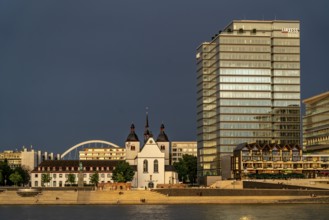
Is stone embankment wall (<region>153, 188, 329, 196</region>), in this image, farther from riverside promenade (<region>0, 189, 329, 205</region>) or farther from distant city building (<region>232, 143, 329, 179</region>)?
distant city building (<region>232, 143, 329, 179</region>)

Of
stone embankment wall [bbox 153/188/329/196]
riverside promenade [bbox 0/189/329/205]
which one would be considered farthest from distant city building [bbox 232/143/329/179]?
riverside promenade [bbox 0/189/329/205]

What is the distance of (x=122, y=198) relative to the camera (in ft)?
530

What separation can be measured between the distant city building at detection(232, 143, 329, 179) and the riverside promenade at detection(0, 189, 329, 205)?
36408 mm

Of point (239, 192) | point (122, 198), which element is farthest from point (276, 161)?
point (122, 198)

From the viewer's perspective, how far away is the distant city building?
646ft

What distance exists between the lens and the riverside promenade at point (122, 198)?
158 metres

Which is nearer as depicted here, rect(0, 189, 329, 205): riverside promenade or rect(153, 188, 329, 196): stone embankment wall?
rect(0, 189, 329, 205): riverside promenade

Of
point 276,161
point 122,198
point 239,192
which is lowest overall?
point 122,198

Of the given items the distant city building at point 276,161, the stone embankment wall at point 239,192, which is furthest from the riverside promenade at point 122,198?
the distant city building at point 276,161

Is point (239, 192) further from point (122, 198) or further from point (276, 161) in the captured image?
point (276, 161)

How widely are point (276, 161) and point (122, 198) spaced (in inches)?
2158

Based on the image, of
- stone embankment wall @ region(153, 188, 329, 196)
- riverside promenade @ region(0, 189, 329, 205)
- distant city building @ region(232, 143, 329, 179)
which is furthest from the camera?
distant city building @ region(232, 143, 329, 179)

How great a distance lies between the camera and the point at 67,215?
378 ft

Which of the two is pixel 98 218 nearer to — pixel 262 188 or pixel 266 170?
pixel 262 188
